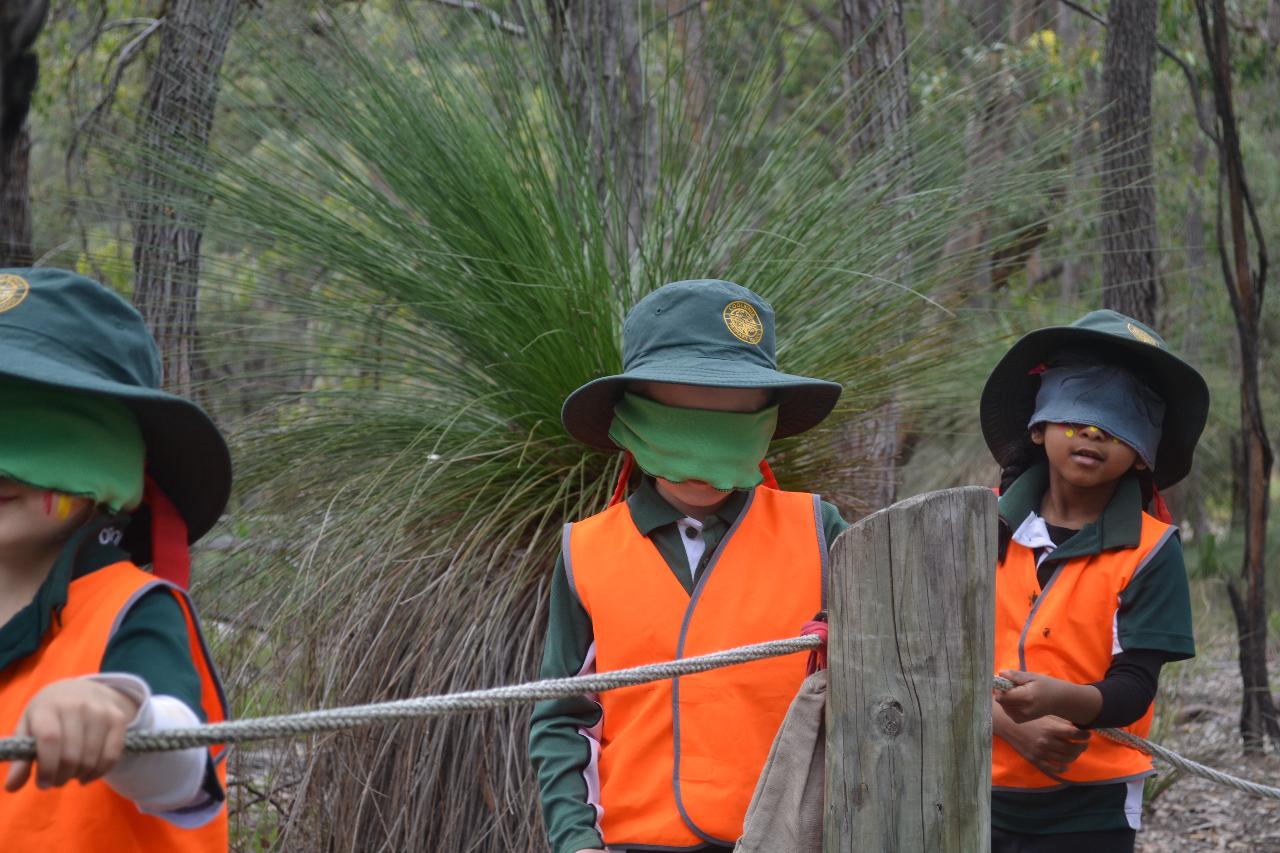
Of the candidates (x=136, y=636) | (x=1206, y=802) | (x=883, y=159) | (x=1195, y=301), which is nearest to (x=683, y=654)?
(x=136, y=636)

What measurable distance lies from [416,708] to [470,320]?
6.45 feet

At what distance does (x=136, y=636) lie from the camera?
1.38m

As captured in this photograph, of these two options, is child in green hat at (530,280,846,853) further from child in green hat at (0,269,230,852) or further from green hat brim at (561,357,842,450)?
child in green hat at (0,269,230,852)

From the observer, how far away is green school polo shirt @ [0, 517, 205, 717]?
135cm

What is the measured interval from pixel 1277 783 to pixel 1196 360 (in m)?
1.57

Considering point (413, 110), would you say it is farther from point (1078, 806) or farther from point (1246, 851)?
point (1246, 851)

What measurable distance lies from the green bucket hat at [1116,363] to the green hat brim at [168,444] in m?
1.40

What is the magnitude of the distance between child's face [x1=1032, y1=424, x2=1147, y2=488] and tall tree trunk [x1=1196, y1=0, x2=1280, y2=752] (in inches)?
104

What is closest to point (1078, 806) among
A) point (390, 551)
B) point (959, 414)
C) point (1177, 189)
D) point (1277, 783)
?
point (390, 551)

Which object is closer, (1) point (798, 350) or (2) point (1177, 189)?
(1) point (798, 350)

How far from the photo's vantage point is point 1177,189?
12.5 m

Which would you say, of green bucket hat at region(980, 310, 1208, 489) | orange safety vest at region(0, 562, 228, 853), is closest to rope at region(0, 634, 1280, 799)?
orange safety vest at region(0, 562, 228, 853)

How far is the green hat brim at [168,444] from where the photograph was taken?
138cm

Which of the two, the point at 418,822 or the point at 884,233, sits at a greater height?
the point at 884,233
